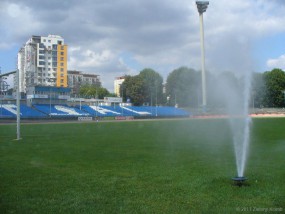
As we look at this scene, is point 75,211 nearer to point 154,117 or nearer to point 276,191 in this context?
point 276,191

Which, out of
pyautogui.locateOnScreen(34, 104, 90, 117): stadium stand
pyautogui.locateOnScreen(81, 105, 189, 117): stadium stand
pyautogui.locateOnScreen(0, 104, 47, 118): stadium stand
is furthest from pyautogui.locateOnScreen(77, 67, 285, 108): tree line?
pyautogui.locateOnScreen(0, 104, 47, 118): stadium stand

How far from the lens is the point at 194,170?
→ 12.0 m

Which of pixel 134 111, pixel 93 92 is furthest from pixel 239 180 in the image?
pixel 93 92

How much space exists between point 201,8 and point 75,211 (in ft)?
218

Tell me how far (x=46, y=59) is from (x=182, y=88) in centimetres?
5684

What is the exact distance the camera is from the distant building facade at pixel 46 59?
4852 inches

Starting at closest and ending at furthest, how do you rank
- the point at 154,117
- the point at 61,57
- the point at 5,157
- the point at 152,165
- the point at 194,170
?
the point at 194,170 < the point at 152,165 < the point at 5,157 < the point at 154,117 < the point at 61,57

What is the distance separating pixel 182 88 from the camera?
309 feet

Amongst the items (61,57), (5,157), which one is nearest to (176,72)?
(61,57)

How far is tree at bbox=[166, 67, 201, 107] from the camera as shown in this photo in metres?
86.6

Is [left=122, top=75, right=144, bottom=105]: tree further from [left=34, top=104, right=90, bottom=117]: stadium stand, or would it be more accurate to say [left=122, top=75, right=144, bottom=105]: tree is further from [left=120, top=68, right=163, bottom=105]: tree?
[left=34, top=104, right=90, bottom=117]: stadium stand

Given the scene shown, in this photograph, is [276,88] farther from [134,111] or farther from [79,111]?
[79,111]

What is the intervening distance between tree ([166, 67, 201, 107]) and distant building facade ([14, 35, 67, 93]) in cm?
4191

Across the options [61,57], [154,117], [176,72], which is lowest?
[154,117]
